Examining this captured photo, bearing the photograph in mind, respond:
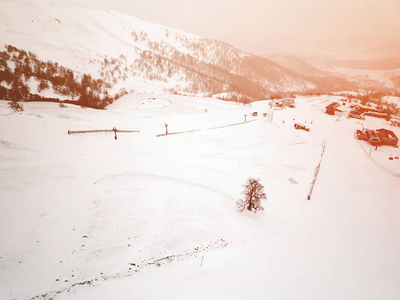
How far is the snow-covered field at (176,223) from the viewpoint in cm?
1201

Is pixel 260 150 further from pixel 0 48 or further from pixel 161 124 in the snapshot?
pixel 0 48

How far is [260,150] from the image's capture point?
125ft

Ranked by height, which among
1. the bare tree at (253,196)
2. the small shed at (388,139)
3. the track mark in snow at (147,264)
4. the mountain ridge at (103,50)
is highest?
the mountain ridge at (103,50)

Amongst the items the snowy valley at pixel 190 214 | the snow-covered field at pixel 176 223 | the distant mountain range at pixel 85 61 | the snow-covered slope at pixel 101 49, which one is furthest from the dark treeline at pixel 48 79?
the snow-covered field at pixel 176 223

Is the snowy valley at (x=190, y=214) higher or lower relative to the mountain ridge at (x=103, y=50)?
lower

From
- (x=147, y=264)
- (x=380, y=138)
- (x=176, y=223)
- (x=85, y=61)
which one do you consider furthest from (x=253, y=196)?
(x=85, y=61)

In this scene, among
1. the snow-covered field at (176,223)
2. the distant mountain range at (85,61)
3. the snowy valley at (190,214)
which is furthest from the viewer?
the distant mountain range at (85,61)

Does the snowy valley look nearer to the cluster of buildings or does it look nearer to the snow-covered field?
the snow-covered field

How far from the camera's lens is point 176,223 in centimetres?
1636

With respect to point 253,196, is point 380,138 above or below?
above

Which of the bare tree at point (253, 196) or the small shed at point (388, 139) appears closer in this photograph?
the bare tree at point (253, 196)

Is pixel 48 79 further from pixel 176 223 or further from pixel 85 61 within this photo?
pixel 176 223

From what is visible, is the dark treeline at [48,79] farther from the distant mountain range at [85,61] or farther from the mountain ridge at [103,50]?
the mountain ridge at [103,50]

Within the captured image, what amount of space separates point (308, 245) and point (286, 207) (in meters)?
6.06
